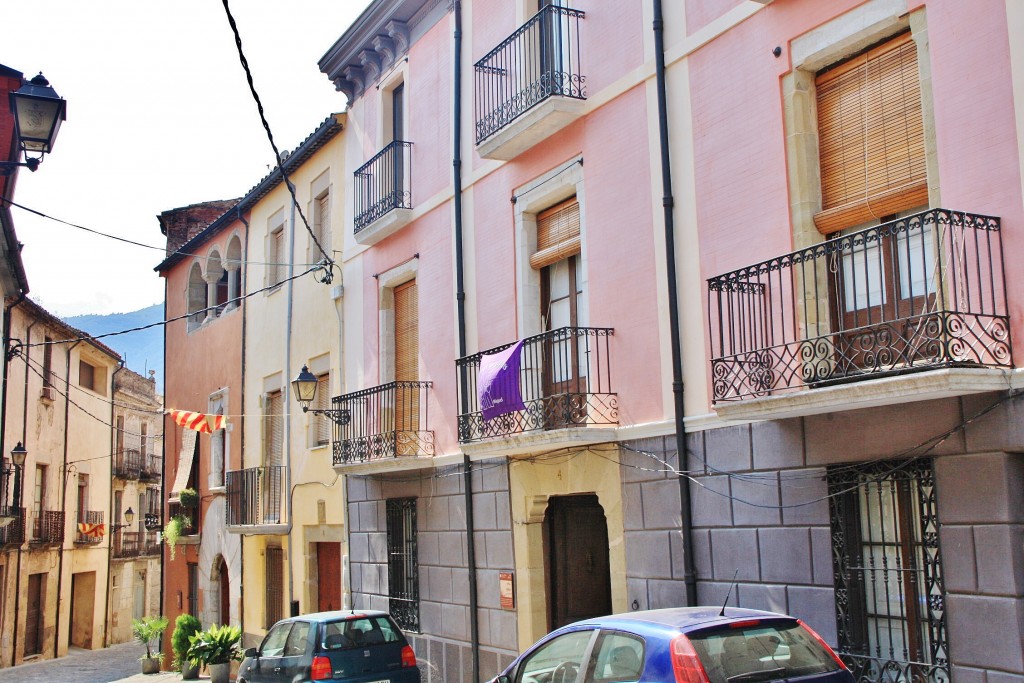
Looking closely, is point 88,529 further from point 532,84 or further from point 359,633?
point 532,84

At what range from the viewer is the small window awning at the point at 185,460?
23.7 metres

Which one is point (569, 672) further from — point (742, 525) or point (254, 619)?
point (254, 619)

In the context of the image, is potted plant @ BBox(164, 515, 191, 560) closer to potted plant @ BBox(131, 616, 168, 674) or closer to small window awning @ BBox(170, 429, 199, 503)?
small window awning @ BBox(170, 429, 199, 503)

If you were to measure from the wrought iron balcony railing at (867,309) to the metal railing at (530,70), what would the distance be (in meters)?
3.40

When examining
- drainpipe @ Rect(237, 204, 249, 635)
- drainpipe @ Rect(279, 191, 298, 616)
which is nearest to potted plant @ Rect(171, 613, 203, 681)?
drainpipe @ Rect(237, 204, 249, 635)

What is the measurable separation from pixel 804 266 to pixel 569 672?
355 centimetres

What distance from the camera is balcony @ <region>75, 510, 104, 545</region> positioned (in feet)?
109

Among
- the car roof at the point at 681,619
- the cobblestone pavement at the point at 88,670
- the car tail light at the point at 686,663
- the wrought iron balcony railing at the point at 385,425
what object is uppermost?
the wrought iron balcony railing at the point at 385,425

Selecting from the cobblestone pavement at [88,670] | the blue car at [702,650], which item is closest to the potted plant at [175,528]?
the cobblestone pavement at [88,670]

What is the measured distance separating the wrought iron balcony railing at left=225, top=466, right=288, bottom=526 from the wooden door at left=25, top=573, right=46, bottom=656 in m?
12.5

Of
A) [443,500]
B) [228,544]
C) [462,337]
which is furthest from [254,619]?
[462,337]

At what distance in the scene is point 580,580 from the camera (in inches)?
484

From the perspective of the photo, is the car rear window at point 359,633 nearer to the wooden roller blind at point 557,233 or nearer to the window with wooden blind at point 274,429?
the wooden roller blind at point 557,233

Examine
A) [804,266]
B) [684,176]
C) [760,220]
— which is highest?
[684,176]
